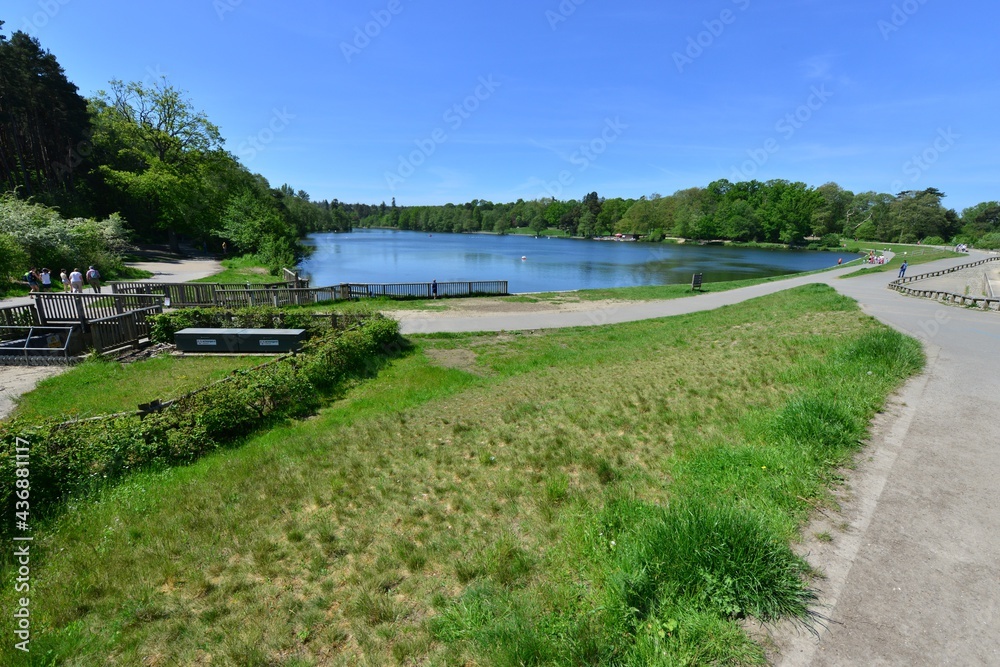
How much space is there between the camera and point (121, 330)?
13.0m

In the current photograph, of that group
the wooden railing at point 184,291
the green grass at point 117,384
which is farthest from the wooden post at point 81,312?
the wooden railing at point 184,291

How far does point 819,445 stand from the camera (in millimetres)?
5375

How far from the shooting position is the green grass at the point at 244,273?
2894 cm

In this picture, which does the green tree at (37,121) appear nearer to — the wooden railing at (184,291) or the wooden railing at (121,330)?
the wooden railing at (184,291)

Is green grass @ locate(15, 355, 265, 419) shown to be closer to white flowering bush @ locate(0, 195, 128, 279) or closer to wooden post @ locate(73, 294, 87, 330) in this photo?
wooden post @ locate(73, 294, 87, 330)

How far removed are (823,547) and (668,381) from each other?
5.85 m

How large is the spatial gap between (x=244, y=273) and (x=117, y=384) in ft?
87.3

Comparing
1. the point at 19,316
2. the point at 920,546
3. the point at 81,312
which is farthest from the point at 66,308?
the point at 920,546

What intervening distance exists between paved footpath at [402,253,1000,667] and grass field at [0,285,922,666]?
0.92 feet

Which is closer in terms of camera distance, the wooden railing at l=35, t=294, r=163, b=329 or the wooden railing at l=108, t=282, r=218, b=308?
the wooden railing at l=35, t=294, r=163, b=329

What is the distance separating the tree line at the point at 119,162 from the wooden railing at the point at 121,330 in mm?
26038

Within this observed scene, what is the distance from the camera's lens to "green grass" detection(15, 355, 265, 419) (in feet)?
28.1

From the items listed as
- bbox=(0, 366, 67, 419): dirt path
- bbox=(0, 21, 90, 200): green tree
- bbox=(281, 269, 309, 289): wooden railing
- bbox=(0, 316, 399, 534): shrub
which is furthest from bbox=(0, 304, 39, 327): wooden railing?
bbox=(0, 21, 90, 200): green tree

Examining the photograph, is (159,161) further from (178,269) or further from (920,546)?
(920,546)
